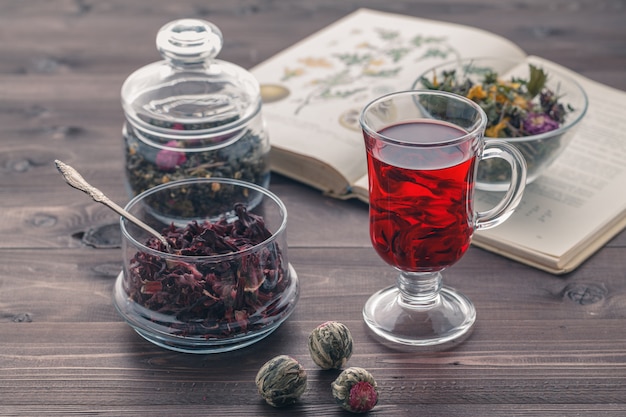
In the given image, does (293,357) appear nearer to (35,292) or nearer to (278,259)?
(278,259)

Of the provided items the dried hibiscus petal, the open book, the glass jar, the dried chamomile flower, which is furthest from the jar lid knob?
the dried chamomile flower

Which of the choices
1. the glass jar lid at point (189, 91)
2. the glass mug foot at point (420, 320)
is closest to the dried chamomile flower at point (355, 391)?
the glass mug foot at point (420, 320)

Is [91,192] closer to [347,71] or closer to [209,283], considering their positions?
[209,283]

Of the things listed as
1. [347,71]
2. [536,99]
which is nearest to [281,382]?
[536,99]

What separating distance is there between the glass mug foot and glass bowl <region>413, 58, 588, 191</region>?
11.0 inches

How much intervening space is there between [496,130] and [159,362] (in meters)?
0.68

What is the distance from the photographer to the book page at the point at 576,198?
146cm

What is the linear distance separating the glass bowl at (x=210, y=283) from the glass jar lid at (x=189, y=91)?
21 cm

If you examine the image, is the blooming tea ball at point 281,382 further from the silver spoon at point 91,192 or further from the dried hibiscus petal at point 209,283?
the silver spoon at point 91,192

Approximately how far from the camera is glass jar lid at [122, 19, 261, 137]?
1.51 m

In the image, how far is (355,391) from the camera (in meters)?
1.12

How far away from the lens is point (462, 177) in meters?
1.21

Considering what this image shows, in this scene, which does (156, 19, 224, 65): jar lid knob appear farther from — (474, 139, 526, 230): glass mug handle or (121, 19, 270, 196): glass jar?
(474, 139, 526, 230): glass mug handle

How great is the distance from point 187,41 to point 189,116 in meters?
0.12
